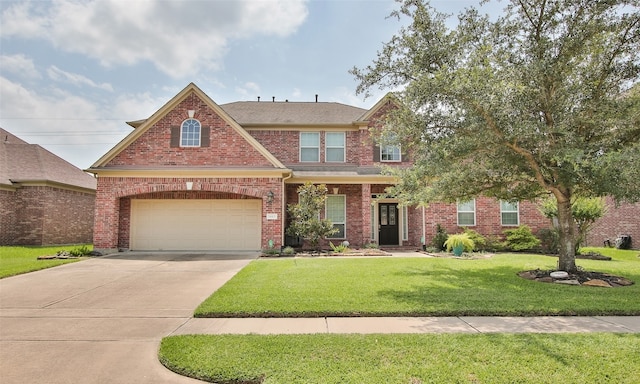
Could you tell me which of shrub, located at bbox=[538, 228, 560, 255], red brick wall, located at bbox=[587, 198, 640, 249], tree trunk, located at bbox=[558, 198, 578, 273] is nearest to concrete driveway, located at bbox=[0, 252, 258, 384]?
tree trunk, located at bbox=[558, 198, 578, 273]

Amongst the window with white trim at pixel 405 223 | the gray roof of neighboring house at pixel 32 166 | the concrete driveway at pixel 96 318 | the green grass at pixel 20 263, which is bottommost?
the concrete driveway at pixel 96 318

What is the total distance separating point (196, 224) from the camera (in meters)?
15.2

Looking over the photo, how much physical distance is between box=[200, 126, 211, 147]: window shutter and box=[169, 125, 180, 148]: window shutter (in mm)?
954

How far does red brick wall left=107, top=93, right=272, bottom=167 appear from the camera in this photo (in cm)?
1449

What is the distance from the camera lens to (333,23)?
11.2 m

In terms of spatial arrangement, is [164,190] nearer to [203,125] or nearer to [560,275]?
[203,125]

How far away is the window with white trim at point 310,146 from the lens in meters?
17.3

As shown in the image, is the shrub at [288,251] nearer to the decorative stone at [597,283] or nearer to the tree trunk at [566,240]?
the tree trunk at [566,240]

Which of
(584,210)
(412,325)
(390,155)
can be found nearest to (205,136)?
(390,155)

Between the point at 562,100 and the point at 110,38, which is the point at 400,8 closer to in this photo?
the point at 562,100

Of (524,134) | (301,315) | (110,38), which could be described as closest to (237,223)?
(110,38)

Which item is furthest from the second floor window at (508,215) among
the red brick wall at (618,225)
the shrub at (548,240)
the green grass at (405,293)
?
the green grass at (405,293)

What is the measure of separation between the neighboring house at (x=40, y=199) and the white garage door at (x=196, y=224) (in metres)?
6.41

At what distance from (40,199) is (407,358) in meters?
20.3
